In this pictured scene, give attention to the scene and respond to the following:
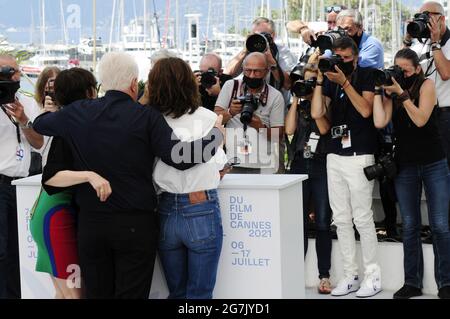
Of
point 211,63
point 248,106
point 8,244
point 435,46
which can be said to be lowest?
point 8,244

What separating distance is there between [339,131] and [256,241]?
5.89 feet

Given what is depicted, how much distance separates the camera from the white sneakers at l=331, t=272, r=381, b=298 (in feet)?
18.7

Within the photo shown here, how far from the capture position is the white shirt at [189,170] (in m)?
3.92

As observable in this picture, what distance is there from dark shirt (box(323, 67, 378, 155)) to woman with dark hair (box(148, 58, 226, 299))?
188 cm

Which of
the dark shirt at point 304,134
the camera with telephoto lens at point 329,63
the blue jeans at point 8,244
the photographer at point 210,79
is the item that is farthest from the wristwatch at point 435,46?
the blue jeans at point 8,244

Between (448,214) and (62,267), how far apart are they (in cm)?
290

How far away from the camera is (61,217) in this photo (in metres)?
4.00

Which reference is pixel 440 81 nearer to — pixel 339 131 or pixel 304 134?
pixel 339 131

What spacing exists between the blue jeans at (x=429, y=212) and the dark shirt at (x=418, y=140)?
5 cm

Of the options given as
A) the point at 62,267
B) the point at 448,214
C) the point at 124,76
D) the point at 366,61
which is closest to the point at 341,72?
the point at 366,61

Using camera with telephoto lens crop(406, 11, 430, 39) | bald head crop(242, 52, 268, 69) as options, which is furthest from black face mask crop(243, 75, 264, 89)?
camera with telephoto lens crop(406, 11, 430, 39)

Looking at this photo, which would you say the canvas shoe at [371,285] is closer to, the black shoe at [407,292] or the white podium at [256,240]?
the black shoe at [407,292]

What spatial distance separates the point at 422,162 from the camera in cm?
541

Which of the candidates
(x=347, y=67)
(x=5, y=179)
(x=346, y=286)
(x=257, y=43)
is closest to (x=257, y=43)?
(x=257, y=43)
